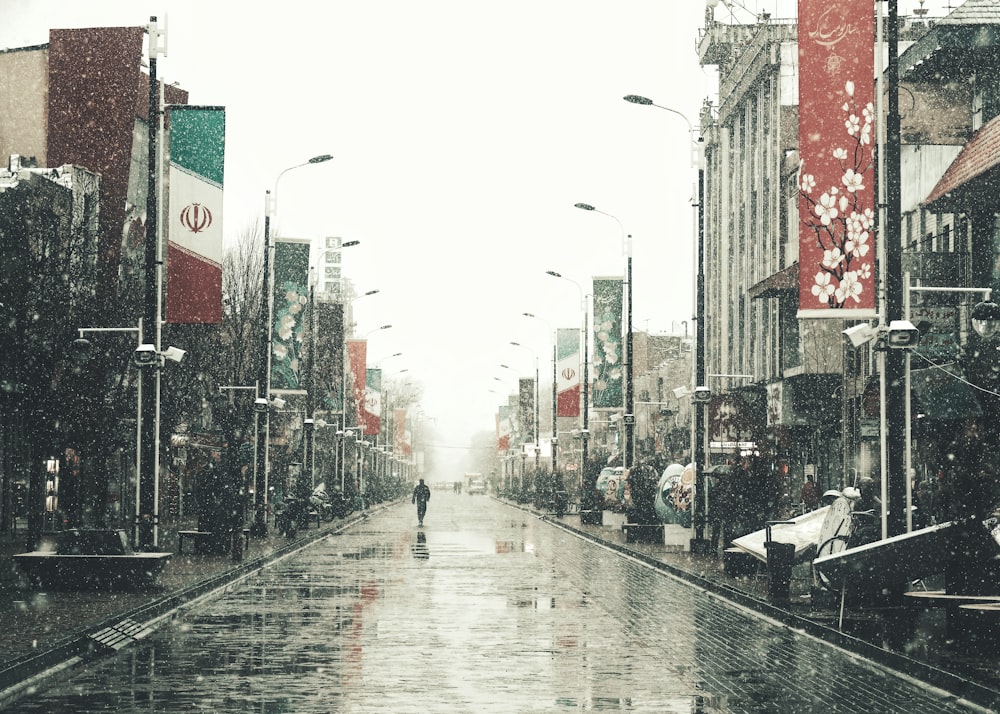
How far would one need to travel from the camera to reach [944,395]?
94.7ft

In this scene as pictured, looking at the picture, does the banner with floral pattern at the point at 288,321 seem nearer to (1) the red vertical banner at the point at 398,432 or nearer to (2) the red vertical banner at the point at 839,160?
(2) the red vertical banner at the point at 839,160

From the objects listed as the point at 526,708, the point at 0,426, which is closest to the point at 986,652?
the point at 526,708

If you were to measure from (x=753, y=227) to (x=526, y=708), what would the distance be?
55.0 m

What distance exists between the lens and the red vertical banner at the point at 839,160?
21156mm

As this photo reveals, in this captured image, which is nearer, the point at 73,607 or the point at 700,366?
the point at 73,607

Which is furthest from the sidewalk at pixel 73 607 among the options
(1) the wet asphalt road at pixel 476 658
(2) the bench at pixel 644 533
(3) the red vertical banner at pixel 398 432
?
(3) the red vertical banner at pixel 398 432

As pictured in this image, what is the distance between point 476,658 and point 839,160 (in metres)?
9.71

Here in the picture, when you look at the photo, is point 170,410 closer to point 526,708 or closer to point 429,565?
point 429,565

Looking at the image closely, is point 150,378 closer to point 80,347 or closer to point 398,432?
point 80,347

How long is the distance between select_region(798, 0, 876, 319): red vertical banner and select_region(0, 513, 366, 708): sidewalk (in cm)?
1043

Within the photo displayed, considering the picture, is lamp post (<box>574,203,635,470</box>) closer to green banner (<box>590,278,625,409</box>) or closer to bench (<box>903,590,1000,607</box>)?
green banner (<box>590,278,625,409</box>)

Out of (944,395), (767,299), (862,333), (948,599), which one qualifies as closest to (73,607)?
(948,599)

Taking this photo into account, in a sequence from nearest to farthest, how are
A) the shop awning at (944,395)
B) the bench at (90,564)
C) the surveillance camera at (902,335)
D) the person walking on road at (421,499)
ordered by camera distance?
1. the surveillance camera at (902,335)
2. the bench at (90,564)
3. the shop awning at (944,395)
4. the person walking on road at (421,499)

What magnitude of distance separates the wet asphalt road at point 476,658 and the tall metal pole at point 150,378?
203 cm
